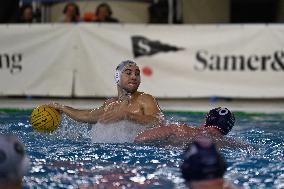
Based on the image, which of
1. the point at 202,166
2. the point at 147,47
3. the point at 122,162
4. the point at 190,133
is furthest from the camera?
the point at 147,47

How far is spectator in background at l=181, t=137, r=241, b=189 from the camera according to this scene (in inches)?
97.8

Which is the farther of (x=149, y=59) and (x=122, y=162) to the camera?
(x=149, y=59)

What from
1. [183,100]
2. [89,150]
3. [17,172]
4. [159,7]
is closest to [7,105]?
[183,100]

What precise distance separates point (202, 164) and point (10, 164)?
2.30ft

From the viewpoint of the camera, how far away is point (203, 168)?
2.48 metres

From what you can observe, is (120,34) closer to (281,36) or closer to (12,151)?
(281,36)

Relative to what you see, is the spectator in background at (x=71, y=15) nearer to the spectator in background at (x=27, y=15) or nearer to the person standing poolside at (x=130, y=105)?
the spectator in background at (x=27, y=15)

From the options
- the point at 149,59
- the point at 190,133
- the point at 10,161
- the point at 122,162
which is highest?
the point at 10,161

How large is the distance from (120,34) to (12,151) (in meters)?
7.62

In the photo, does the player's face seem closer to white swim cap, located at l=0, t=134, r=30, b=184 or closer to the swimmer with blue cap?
the swimmer with blue cap

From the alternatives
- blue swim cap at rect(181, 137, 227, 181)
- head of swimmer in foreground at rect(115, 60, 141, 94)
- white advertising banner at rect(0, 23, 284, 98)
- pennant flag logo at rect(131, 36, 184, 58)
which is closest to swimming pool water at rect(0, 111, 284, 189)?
head of swimmer in foreground at rect(115, 60, 141, 94)

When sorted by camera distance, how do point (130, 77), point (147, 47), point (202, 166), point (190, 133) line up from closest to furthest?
1. point (202, 166)
2. point (190, 133)
3. point (130, 77)
4. point (147, 47)

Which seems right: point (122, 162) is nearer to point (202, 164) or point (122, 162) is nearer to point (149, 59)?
point (202, 164)

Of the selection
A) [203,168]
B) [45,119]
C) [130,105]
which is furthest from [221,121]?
[203,168]
